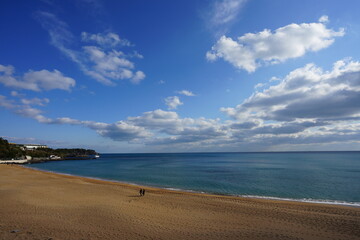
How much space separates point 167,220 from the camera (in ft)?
47.2

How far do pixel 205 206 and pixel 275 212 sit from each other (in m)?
5.86

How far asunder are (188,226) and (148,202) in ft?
26.3

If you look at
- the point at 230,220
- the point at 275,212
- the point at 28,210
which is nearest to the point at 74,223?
the point at 28,210

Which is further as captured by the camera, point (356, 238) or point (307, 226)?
point (307, 226)

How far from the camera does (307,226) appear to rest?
44.7 ft

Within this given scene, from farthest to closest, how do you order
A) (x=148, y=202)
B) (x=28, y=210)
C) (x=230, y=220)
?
(x=148, y=202), (x=28, y=210), (x=230, y=220)

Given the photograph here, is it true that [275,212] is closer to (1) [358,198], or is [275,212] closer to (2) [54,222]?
(1) [358,198]

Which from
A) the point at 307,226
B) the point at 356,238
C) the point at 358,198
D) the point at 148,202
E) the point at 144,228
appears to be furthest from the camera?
the point at 358,198

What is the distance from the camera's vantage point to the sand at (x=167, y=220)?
38.5 feet

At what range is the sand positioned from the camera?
11.7m

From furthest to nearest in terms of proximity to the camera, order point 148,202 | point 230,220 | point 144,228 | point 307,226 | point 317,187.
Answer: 1. point 317,187
2. point 148,202
3. point 230,220
4. point 307,226
5. point 144,228

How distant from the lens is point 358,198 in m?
23.4

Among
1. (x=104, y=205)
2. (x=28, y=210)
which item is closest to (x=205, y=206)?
(x=104, y=205)

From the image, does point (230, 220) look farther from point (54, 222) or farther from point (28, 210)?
point (28, 210)
